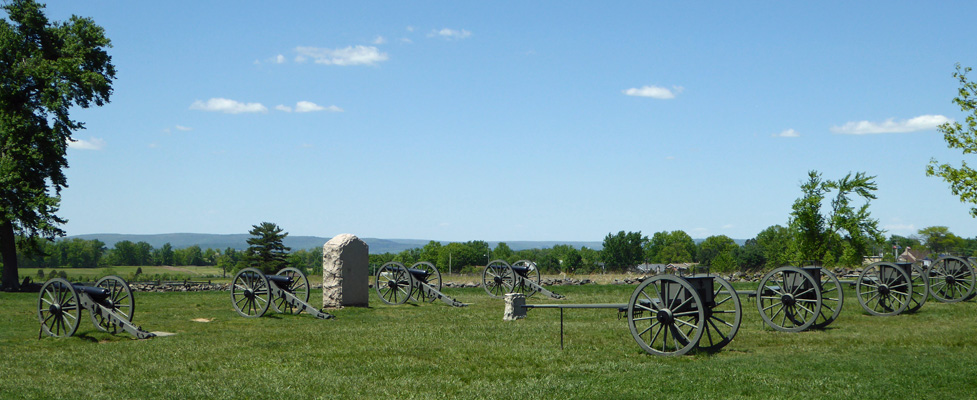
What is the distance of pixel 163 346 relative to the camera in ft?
46.7

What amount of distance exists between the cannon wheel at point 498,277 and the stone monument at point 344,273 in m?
6.32

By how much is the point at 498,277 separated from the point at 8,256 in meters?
20.7

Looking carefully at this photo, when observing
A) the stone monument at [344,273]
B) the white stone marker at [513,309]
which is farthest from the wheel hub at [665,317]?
the stone monument at [344,273]

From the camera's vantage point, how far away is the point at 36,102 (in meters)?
32.9

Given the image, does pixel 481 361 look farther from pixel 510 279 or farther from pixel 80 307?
pixel 510 279

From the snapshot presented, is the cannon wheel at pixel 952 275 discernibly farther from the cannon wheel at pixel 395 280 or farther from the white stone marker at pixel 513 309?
the cannon wheel at pixel 395 280

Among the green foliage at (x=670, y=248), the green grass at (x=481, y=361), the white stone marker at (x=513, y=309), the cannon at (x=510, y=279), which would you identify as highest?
the green foliage at (x=670, y=248)

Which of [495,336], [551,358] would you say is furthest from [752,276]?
[551,358]

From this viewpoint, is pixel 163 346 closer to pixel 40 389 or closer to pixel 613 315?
pixel 40 389

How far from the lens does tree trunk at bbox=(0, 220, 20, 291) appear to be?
31688 mm

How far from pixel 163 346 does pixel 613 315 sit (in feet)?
34.0

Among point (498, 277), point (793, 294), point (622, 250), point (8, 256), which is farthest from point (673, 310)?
point (622, 250)

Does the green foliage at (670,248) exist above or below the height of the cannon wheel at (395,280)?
above

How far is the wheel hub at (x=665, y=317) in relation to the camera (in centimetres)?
1227
